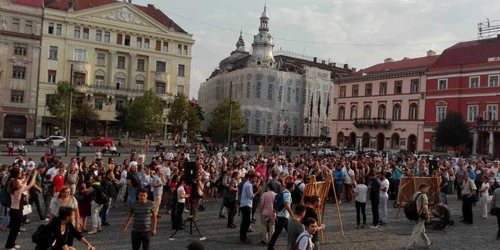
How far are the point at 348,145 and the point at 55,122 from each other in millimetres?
42219

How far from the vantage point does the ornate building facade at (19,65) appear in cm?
5722

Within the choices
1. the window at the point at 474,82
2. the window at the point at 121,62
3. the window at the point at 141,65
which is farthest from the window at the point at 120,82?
the window at the point at 474,82

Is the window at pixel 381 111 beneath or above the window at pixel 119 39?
beneath

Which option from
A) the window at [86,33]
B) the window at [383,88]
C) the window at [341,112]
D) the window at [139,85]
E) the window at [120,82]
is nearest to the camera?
the window at [86,33]

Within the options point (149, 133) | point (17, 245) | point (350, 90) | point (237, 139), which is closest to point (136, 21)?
point (149, 133)

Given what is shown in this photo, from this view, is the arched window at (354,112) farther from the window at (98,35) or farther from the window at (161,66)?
the window at (98,35)

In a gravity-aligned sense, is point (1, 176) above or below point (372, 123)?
below

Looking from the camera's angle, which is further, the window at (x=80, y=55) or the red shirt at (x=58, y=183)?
the window at (x=80, y=55)

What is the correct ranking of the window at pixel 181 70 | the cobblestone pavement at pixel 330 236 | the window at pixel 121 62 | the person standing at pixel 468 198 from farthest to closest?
the window at pixel 181 70, the window at pixel 121 62, the person standing at pixel 468 198, the cobblestone pavement at pixel 330 236

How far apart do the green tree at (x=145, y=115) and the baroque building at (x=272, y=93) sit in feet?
58.4

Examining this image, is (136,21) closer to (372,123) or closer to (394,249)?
(372,123)

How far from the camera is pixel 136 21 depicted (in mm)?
65312

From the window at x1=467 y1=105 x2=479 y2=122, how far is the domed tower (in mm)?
38334

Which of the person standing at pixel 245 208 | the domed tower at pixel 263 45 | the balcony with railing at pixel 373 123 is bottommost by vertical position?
the person standing at pixel 245 208
